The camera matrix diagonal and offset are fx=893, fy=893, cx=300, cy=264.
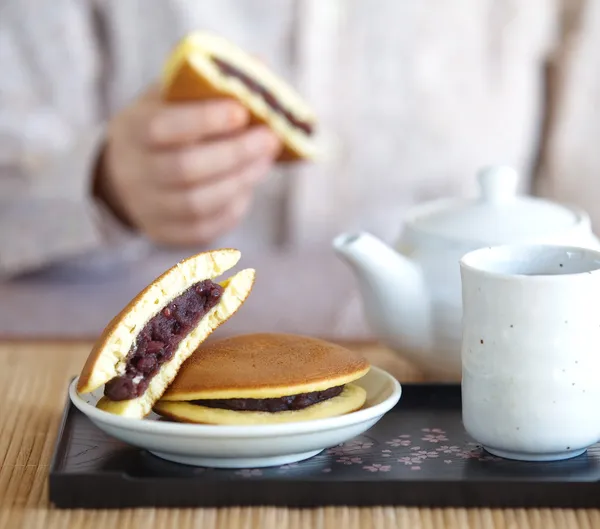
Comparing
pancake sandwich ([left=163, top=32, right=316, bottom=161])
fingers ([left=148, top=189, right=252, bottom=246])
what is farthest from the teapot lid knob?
fingers ([left=148, top=189, right=252, bottom=246])

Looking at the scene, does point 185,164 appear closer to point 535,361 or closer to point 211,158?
point 211,158

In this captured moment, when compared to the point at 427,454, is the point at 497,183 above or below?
above

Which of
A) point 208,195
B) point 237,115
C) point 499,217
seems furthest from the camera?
point 208,195

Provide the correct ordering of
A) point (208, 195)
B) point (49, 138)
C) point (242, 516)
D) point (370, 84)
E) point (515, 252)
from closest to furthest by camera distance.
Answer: point (242, 516) → point (515, 252) → point (208, 195) → point (49, 138) → point (370, 84)

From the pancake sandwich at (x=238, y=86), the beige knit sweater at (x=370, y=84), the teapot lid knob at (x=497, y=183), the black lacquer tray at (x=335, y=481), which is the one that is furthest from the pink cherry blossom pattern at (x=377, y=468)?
the beige knit sweater at (x=370, y=84)

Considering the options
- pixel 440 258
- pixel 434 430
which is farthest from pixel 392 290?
pixel 434 430

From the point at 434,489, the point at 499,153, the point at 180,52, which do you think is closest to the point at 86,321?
the point at 180,52

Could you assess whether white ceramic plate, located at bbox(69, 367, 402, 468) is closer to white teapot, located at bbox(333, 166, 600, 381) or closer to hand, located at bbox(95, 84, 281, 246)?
white teapot, located at bbox(333, 166, 600, 381)
